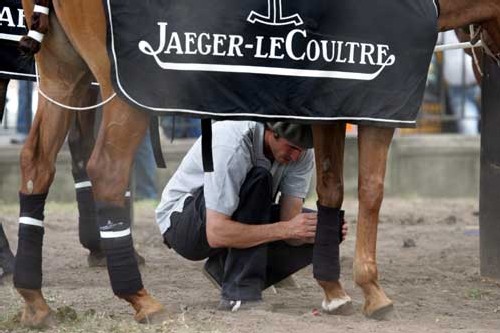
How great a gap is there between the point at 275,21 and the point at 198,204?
3.87 ft

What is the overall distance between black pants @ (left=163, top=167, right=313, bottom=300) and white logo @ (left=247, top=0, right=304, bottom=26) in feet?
2.78

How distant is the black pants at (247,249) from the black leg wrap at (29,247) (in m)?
0.84

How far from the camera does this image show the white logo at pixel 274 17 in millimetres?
4984

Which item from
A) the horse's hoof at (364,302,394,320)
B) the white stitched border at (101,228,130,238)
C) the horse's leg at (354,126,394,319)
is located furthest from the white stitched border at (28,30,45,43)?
the horse's hoof at (364,302,394,320)

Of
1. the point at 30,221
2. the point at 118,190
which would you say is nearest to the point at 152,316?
the point at 118,190

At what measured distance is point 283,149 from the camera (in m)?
5.66

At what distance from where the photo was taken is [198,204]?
19.1 feet

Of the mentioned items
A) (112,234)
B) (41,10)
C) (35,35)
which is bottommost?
(112,234)

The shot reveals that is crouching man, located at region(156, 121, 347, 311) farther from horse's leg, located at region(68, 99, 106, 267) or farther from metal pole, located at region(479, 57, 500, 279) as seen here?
metal pole, located at region(479, 57, 500, 279)

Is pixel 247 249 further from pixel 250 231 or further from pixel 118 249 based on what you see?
pixel 118 249

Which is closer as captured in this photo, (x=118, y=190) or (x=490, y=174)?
(x=118, y=190)

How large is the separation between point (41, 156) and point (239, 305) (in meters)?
1.12

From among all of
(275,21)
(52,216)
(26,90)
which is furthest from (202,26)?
(26,90)

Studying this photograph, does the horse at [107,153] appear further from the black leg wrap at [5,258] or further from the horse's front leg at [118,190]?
the black leg wrap at [5,258]
